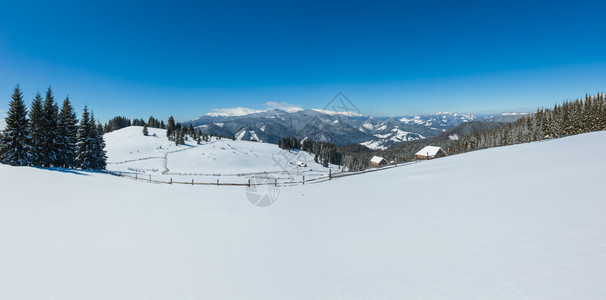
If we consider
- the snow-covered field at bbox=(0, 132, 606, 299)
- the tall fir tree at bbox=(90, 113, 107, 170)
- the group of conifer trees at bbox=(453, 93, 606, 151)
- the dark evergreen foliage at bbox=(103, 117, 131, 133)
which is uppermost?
the dark evergreen foliage at bbox=(103, 117, 131, 133)

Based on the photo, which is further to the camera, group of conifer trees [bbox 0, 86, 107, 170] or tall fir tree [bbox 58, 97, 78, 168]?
tall fir tree [bbox 58, 97, 78, 168]

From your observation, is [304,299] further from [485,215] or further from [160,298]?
[485,215]

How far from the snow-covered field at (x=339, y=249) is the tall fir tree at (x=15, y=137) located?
3227 centimetres

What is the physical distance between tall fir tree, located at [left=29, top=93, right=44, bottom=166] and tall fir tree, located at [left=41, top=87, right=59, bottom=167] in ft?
0.84

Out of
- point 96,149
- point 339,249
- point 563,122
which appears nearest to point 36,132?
point 96,149

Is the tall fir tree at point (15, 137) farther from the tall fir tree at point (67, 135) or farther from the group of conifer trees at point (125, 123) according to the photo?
the group of conifer trees at point (125, 123)

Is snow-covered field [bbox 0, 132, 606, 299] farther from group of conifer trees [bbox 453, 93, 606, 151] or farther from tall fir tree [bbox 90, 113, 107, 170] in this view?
group of conifer trees [bbox 453, 93, 606, 151]

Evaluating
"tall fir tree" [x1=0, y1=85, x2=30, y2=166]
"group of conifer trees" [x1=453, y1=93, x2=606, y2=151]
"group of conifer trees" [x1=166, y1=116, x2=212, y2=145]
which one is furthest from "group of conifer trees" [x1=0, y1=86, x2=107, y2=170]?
"group of conifer trees" [x1=453, y1=93, x2=606, y2=151]

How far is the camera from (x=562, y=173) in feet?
35.7

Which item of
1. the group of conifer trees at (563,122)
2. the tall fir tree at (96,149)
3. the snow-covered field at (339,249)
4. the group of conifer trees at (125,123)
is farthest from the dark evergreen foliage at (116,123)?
the group of conifer trees at (563,122)

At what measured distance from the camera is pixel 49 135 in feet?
115

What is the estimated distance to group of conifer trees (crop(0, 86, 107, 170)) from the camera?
3148cm

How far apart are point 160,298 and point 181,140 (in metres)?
103

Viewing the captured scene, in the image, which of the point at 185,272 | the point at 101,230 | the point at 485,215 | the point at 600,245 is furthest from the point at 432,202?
the point at 101,230
